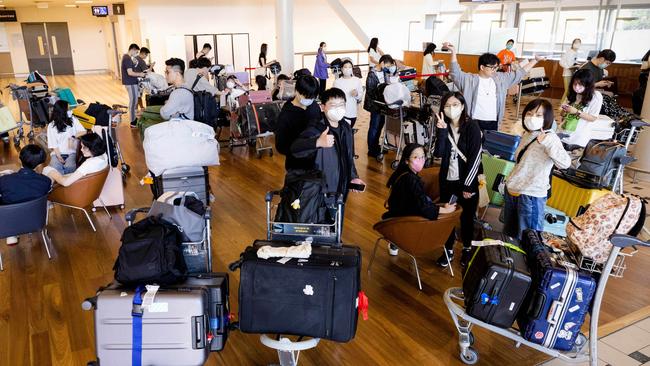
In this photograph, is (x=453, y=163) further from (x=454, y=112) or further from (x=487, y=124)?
(x=487, y=124)

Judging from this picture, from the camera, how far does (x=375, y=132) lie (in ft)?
25.8

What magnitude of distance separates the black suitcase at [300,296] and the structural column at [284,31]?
9.83 m

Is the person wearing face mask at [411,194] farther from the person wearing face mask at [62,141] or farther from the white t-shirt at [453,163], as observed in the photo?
the person wearing face mask at [62,141]

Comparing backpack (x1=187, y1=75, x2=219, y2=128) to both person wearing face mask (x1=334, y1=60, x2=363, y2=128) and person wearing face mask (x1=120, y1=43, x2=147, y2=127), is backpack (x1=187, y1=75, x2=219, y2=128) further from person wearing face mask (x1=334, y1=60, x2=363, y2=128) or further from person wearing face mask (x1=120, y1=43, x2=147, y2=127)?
person wearing face mask (x1=120, y1=43, x2=147, y2=127)

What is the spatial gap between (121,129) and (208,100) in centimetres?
506

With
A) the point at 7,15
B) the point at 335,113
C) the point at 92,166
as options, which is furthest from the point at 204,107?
the point at 7,15

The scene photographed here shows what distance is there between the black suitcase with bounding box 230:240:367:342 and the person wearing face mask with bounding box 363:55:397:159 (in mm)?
5179

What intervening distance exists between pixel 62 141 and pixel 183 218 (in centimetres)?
329

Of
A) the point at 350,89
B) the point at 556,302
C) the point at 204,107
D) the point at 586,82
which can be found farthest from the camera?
the point at 350,89

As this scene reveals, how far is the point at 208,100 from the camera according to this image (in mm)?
5938

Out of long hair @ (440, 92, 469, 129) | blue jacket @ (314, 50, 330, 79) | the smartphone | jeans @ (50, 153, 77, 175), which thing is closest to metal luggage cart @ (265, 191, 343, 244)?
the smartphone

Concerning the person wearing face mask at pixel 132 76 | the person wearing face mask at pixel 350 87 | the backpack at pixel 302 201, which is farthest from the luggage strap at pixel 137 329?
the person wearing face mask at pixel 132 76

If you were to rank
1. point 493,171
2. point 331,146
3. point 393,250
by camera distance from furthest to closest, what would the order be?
1. point 493,171
2. point 393,250
3. point 331,146

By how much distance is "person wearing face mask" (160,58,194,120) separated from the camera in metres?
5.24
